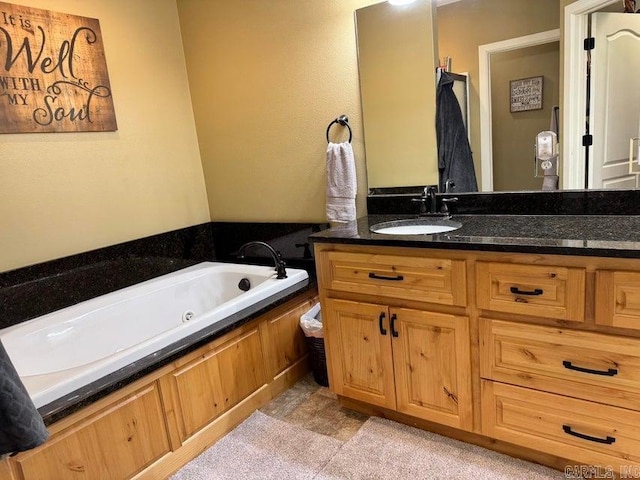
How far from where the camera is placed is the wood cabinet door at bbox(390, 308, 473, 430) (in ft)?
5.34

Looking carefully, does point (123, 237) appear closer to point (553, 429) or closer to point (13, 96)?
point (13, 96)

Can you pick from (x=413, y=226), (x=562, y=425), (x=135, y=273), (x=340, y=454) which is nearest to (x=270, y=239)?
(x=135, y=273)

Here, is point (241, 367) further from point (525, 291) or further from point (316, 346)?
point (525, 291)

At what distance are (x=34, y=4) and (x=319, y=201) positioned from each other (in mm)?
1744

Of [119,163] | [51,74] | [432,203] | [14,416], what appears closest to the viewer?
[14,416]

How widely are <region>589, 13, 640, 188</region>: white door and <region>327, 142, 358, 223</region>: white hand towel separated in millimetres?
1099

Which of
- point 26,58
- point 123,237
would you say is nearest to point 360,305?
point 123,237

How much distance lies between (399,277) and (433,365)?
0.37 metres

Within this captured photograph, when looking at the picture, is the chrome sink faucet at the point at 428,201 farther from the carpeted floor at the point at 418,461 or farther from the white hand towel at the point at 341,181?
the carpeted floor at the point at 418,461

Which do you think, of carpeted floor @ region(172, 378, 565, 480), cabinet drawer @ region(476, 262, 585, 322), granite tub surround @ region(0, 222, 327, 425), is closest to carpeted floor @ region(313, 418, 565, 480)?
carpeted floor @ region(172, 378, 565, 480)

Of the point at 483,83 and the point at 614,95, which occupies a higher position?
the point at 483,83

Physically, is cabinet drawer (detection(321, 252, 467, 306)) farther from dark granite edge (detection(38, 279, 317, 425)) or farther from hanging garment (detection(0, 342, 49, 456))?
hanging garment (detection(0, 342, 49, 456))

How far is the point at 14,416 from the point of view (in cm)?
97

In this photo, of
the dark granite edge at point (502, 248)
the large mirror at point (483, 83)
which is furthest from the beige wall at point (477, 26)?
the dark granite edge at point (502, 248)
